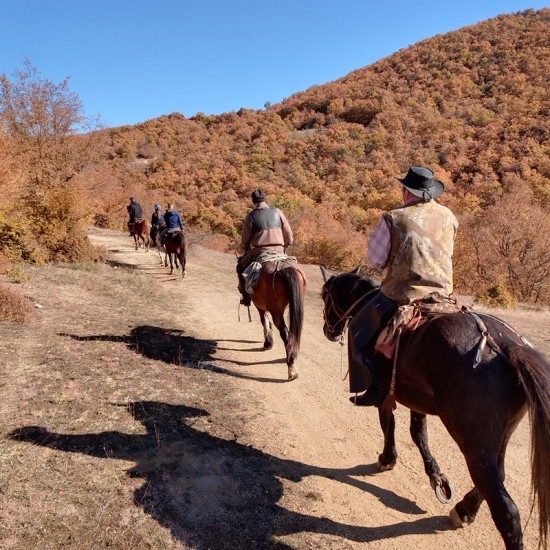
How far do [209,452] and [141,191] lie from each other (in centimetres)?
3082

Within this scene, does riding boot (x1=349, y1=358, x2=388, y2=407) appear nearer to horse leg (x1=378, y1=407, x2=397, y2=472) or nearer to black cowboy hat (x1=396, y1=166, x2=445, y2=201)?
horse leg (x1=378, y1=407, x2=397, y2=472)

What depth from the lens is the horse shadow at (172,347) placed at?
624cm

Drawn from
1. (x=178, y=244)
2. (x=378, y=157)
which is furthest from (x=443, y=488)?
(x=378, y=157)

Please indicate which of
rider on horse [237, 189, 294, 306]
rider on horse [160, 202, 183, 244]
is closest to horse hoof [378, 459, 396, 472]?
rider on horse [237, 189, 294, 306]

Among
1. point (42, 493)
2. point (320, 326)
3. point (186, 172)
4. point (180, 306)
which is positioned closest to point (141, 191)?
point (186, 172)

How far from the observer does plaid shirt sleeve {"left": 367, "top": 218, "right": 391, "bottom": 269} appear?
128 inches

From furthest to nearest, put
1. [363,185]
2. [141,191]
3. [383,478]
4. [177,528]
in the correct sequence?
1. [363,185]
2. [141,191]
3. [383,478]
4. [177,528]

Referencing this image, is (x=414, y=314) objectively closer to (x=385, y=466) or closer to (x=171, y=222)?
(x=385, y=466)

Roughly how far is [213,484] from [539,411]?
260cm

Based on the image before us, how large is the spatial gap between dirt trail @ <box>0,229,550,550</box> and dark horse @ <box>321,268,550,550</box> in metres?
0.91

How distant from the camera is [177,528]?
119 inches

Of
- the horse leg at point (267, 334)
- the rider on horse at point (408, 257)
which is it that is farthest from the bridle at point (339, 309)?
the horse leg at point (267, 334)

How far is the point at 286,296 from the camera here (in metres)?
5.89

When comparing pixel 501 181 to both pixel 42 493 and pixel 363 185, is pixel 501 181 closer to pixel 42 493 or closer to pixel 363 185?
pixel 363 185
